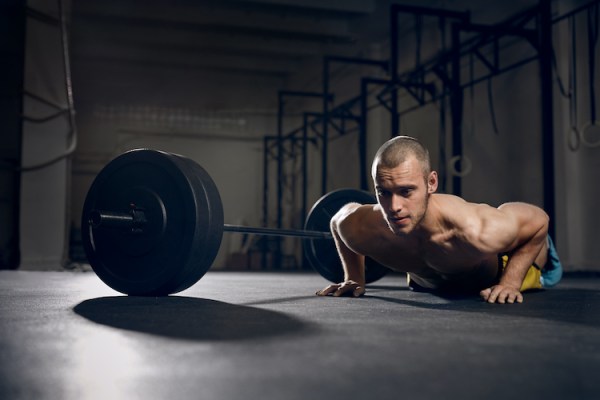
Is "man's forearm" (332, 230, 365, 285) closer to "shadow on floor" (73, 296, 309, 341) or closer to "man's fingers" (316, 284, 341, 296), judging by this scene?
"man's fingers" (316, 284, 341, 296)

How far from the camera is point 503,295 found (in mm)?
2107

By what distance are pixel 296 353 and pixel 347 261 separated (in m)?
1.38

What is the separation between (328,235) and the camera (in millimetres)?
2854

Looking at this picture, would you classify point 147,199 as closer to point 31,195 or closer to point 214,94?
point 31,195

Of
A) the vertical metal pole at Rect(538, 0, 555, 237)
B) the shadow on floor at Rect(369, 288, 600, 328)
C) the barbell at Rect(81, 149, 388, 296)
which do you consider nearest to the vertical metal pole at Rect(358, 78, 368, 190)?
the vertical metal pole at Rect(538, 0, 555, 237)

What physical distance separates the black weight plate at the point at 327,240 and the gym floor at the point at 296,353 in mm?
1196

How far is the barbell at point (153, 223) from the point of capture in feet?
6.57

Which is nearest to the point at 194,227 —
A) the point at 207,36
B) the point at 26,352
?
the point at 26,352

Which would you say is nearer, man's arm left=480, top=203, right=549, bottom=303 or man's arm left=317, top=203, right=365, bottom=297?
man's arm left=480, top=203, right=549, bottom=303

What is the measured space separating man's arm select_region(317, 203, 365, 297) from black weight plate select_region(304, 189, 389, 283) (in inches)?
23.0

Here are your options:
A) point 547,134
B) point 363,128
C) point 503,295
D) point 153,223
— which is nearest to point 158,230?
point 153,223

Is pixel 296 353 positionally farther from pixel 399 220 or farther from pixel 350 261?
pixel 350 261

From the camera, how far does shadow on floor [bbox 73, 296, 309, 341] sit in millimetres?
1326

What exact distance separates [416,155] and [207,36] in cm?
667
